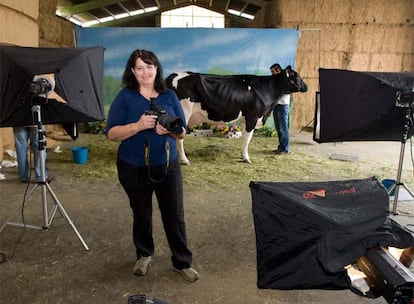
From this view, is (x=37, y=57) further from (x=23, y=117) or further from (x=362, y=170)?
(x=362, y=170)

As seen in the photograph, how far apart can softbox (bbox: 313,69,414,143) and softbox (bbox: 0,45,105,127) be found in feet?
7.12

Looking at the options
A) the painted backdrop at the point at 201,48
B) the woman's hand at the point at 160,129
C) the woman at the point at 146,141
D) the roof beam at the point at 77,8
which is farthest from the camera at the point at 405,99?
the roof beam at the point at 77,8

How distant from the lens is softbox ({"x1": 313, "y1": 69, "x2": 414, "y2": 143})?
361 cm

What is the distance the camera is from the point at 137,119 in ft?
7.09

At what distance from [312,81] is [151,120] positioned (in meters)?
8.06

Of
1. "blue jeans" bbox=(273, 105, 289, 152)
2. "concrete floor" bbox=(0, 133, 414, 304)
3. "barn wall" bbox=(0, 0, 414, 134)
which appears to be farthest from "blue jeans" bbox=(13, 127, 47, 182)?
"barn wall" bbox=(0, 0, 414, 134)

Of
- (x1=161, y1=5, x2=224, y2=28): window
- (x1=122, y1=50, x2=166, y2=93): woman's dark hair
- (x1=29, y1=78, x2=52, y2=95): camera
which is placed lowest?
(x1=29, y1=78, x2=52, y2=95): camera

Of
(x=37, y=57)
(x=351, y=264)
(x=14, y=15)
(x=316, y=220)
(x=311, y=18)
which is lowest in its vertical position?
(x=351, y=264)

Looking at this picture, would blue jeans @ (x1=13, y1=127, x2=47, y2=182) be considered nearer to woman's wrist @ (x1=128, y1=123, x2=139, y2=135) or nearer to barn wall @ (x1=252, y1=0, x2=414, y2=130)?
woman's wrist @ (x1=128, y1=123, x2=139, y2=135)

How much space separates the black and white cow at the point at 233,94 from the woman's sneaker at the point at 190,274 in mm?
3098

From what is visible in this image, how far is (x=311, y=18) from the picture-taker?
359 inches

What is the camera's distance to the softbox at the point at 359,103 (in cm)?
361

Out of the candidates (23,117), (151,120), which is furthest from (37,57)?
(151,120)

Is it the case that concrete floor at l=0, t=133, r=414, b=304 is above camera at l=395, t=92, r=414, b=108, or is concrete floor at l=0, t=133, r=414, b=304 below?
below
